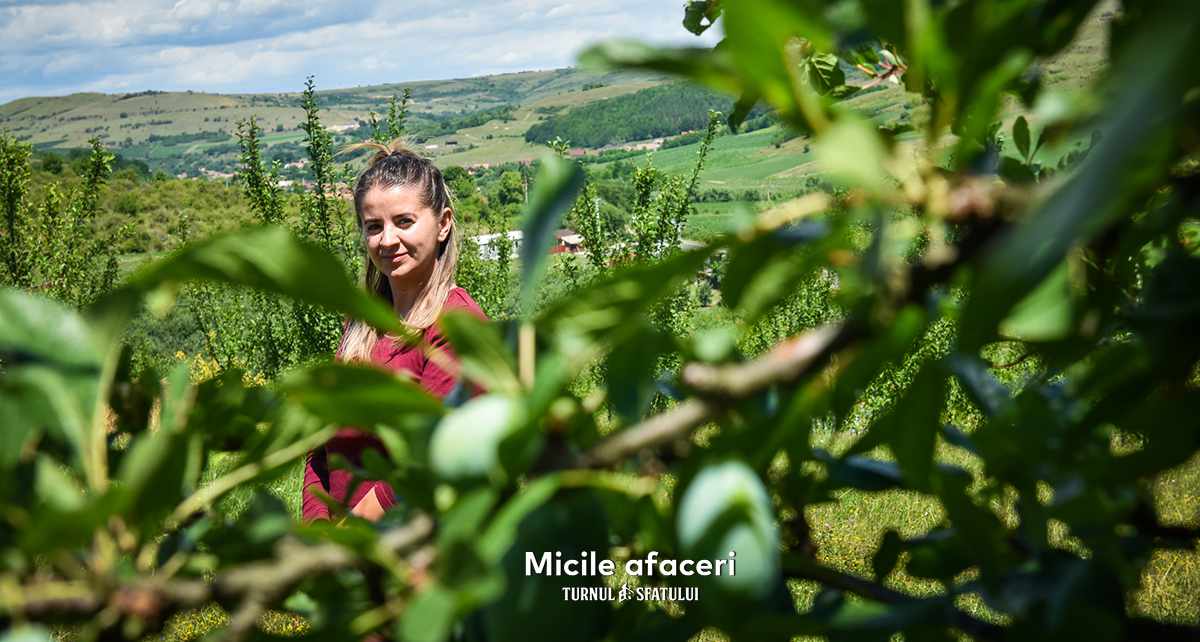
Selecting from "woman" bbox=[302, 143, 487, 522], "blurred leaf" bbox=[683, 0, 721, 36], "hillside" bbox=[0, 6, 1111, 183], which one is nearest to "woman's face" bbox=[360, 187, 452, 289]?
"woman" bbox=[302, 143, 487, 522]

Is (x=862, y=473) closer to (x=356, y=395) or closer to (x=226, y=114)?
(x=356, y=395)

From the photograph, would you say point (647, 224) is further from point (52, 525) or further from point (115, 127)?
point (115, 127)

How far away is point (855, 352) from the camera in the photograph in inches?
10.6

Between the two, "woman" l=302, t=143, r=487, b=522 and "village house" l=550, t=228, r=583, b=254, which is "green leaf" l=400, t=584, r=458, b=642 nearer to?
"village house" l=550, t=228, r=583, b=254

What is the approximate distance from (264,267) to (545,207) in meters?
0.10

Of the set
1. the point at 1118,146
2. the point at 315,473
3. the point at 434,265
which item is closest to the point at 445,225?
the point at 434,265

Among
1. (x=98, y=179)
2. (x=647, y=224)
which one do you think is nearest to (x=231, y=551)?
(x=647, y=224)

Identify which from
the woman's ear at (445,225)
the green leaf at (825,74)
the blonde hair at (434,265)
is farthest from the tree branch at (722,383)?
the woman's ear at (445,225)

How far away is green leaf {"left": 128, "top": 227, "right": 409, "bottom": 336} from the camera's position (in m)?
0.22

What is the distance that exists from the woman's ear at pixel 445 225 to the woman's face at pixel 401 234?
0.6 inches

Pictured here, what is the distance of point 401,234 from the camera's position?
1.59m

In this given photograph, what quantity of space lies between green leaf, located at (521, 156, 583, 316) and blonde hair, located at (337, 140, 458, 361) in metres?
1.30

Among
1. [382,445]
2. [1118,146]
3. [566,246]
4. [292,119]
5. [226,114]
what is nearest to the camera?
[1118,146]

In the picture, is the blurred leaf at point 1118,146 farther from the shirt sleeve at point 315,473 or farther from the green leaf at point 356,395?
the shirt sleeve at point 315,473
